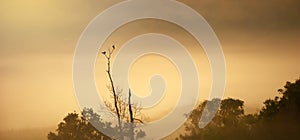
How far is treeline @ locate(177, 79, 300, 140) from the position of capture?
11977 millimetres

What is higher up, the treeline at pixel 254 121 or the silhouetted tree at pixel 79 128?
the silhouetted tree at pixel 79 128

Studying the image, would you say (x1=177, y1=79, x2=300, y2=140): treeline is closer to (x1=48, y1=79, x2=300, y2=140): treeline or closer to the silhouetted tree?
(x1=48, y1=79, x2=300, y2=140): treeline

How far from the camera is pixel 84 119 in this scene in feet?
43.2

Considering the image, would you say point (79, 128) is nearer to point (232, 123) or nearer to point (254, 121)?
point (232, 123)

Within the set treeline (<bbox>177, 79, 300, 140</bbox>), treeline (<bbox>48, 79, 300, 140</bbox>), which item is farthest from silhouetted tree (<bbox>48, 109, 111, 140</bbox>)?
treeline (<bbox>177, 79, 300, 140</bbox>)

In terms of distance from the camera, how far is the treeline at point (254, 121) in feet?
39.3

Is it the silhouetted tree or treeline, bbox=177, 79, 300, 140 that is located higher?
the silhouetted tree

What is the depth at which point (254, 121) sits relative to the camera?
12422 millimetres

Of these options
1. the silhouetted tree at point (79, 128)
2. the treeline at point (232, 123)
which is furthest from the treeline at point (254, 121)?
the silhouetted tree at point (79, 128)

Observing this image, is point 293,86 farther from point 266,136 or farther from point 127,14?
point 127,14

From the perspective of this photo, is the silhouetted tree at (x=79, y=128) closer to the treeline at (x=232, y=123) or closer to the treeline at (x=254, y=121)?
the treeline at (x=232, y=123)

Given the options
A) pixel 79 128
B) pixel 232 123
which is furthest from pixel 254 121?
pixel 79 128

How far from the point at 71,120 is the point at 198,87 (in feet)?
8.45


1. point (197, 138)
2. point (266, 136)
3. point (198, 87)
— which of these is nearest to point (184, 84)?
point (198, 87)
